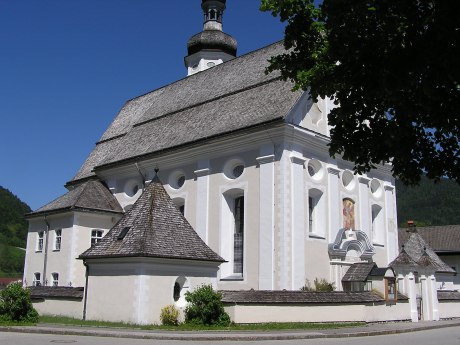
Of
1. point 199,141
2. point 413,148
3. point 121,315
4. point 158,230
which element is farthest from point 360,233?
point 413,148

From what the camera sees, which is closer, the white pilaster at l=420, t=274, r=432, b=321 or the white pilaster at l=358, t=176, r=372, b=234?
the white pilaster at l=420, t=274, r=432, b=321

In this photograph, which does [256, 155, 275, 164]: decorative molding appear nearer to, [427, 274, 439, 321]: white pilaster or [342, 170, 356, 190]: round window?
[342, 170, 356, 190]: round window

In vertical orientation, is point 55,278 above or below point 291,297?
above

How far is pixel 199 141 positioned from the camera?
28469 millimetres

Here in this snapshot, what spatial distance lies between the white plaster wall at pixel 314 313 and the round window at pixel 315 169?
721 cm

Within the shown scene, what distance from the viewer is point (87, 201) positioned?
3234cm

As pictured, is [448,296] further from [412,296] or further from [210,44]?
[210,44]

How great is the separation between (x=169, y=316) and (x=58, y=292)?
639 centimetres

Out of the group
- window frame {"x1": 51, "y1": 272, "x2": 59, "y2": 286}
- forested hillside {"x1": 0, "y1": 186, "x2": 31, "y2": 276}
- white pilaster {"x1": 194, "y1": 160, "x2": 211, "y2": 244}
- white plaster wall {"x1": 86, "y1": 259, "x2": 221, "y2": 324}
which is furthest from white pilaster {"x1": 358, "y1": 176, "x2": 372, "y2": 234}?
forested hillside {"x1": 0, "y1": 186, "x2": 31, "y2": 276}

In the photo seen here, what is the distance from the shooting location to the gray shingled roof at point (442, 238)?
4594 centimetres

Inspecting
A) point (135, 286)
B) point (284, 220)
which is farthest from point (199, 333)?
point (284, 220)

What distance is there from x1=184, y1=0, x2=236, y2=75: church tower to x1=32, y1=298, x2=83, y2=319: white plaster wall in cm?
2774

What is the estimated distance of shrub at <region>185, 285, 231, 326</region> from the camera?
1888 cm

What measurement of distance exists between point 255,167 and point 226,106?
5495 mm
